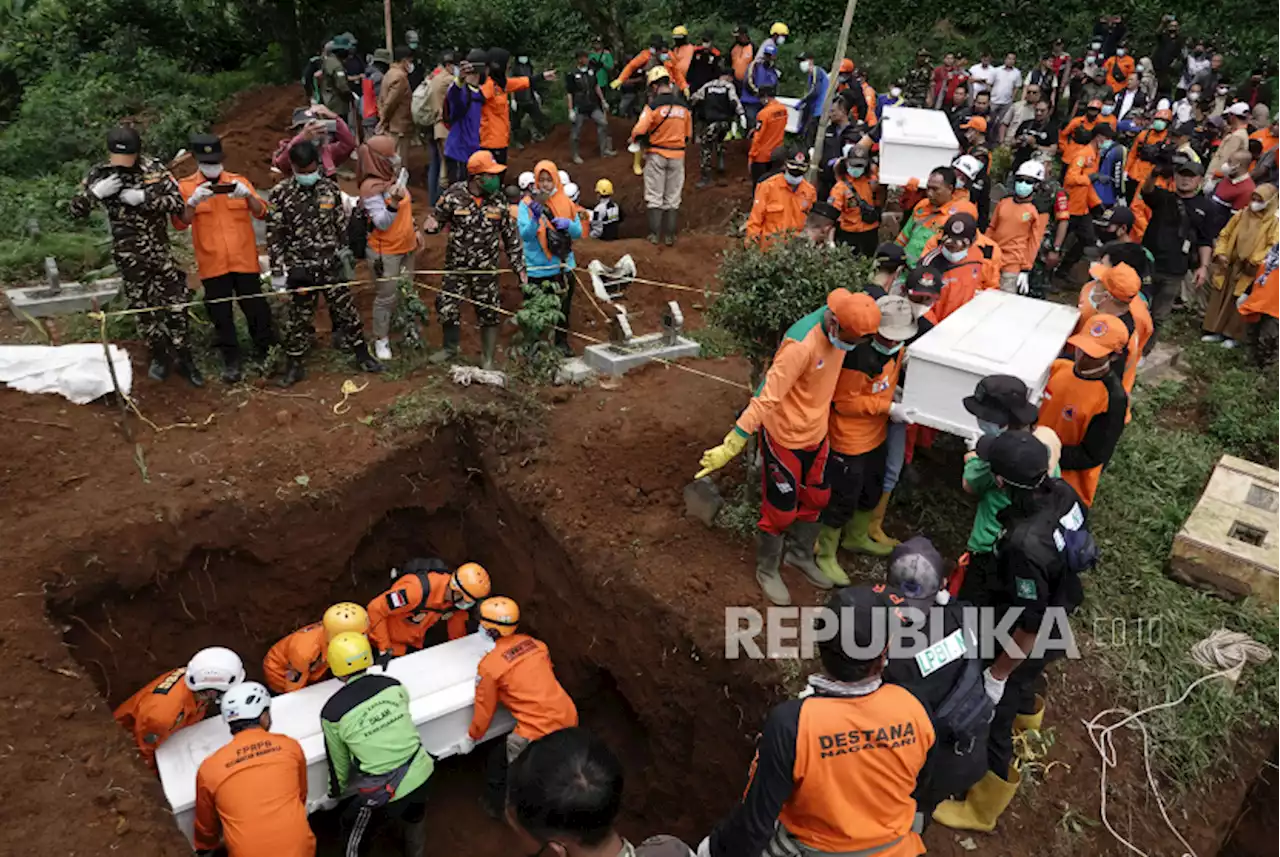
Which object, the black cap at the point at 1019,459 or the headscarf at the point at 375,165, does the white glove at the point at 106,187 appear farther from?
the black cap at the point at 1019,459

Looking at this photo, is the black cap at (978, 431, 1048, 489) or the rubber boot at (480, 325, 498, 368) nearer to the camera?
the black cap at (978, 431, 1048, 489)

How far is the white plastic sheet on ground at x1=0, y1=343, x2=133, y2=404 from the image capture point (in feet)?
21.6

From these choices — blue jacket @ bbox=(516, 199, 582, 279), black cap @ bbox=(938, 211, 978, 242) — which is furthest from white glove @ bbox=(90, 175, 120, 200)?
black cap @ bbox=(938, 211, 978, 242)

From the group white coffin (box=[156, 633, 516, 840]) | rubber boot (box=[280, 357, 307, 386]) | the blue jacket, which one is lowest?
white coffin (box=[156, 633, 516, 840])

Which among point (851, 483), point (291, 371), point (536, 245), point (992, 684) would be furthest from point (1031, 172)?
point (291, 371)

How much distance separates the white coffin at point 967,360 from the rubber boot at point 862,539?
829 mm

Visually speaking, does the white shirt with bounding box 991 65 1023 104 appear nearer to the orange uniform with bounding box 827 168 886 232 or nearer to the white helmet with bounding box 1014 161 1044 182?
the orange uniform with bounding box 827 168 886 232

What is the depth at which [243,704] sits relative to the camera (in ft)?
15.6

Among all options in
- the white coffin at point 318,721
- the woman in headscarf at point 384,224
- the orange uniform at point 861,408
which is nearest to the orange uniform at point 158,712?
the white coffin at point 318,721

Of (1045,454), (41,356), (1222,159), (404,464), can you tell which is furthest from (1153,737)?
(1222,159)

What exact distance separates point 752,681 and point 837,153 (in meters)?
7.79

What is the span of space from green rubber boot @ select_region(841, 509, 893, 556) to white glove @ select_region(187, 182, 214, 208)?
5004 millimetres

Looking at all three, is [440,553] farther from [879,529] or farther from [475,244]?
[879,529]

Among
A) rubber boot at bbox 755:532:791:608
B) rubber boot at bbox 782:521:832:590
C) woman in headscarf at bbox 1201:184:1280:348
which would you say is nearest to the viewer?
rubber boot at bbox 755:532:791:608
